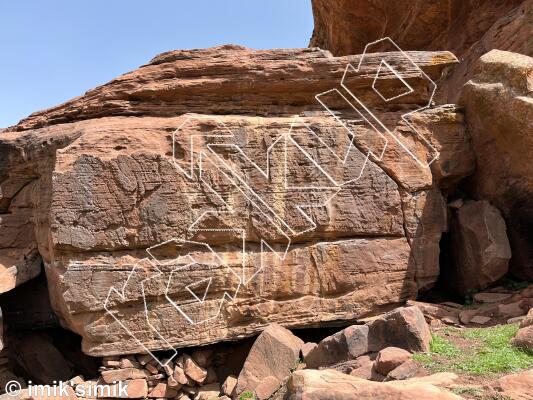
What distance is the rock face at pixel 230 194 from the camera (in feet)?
23.6

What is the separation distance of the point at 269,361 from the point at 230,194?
273 centimetres

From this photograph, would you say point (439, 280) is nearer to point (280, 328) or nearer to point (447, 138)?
point (447, 138)

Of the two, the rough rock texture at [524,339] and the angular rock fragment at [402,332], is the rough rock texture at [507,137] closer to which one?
the rough rock texture at [524,339]

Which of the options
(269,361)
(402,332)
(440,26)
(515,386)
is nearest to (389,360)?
(402,332)

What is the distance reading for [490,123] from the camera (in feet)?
26.8

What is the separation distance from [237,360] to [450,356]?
154 inches

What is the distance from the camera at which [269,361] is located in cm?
681

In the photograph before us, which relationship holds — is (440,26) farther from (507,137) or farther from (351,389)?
(351,389)

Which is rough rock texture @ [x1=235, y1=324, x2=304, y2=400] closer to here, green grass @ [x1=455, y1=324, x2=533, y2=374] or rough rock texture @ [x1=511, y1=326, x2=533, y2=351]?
green grass @ [x1=455, y1=324, x2=533, y2=374]

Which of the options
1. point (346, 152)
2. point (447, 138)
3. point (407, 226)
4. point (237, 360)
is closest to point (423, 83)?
point (447, 138)

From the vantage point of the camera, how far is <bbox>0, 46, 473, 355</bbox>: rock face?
23.6 ft

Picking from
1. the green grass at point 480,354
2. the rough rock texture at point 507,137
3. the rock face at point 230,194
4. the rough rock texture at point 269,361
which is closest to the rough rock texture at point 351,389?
the green grass at point 480,354

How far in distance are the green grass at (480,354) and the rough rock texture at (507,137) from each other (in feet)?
8.57

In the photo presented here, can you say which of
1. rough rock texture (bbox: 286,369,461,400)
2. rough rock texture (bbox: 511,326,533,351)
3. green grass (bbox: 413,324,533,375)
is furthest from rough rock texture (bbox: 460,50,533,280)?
rough rock texture (bbox: 286,369,461,400)
